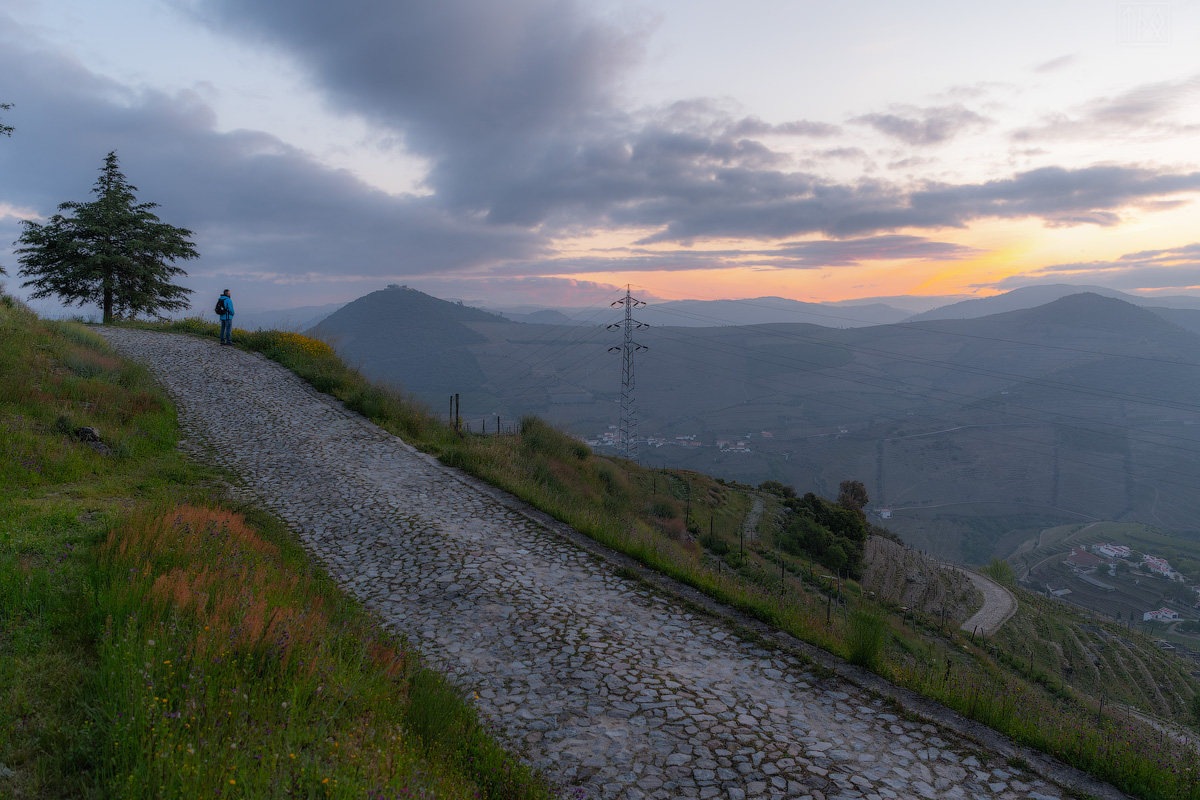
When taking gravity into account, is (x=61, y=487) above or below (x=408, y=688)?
above

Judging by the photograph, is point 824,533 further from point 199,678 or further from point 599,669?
point 199,678

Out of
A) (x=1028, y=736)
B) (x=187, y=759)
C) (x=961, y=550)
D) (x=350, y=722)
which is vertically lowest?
(x=961, y=550)

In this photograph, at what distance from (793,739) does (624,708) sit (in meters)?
1.50

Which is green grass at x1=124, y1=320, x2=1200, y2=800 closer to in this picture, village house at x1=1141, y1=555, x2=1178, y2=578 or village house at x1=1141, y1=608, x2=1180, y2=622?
village house at x1=1141, y1=608, x2=1180, y2=622

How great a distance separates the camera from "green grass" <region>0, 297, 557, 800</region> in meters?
2.93

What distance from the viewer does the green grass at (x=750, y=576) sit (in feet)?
16.1

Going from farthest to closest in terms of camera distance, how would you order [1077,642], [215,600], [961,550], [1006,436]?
[1006,436], [961,550], [1077,642], [215,600]

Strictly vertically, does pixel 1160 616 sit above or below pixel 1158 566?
above

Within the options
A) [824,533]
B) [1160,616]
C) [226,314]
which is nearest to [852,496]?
[824,533]

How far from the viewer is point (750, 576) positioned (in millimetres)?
17500

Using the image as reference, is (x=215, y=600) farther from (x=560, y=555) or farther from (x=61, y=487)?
(x=61, y=487)

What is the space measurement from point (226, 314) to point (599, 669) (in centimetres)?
2390

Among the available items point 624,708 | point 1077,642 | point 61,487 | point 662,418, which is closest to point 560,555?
point 624,708

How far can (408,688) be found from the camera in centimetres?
477
